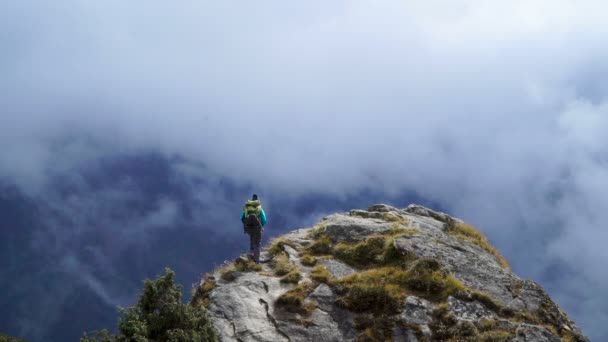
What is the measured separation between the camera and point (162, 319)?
695 inches

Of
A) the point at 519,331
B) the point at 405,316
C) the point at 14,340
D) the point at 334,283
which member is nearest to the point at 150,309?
the point at 334,283

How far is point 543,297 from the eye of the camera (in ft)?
71.6

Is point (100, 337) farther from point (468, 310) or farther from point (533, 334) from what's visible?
point (533, 334)

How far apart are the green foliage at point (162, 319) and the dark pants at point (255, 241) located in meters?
7.14

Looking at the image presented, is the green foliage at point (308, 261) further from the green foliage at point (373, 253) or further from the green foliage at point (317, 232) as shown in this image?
the green foliage at point (317, 232)

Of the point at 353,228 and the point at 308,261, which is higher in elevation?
the point at 353,228

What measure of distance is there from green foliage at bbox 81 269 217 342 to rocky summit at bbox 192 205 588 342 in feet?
4.82

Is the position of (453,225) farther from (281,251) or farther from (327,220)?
(281,251)

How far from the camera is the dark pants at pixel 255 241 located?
26269mm

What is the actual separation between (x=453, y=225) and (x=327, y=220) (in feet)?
26.8

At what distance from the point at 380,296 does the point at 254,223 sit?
8.61 meters

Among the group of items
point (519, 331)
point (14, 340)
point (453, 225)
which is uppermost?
point (14, 340)

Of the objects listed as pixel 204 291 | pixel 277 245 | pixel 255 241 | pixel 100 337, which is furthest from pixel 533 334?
pixel 100 337

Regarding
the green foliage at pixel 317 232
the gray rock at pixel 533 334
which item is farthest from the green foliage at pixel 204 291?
the gray rock at pixel 533 334
